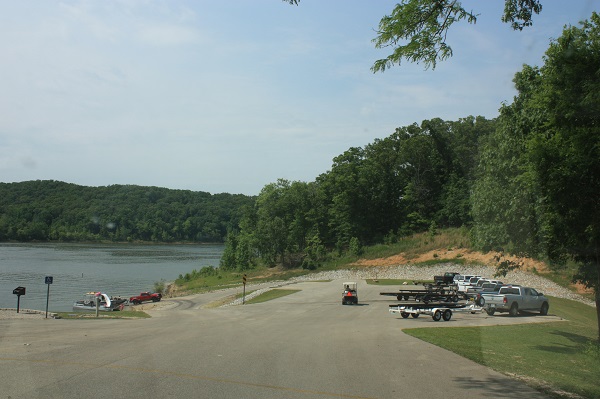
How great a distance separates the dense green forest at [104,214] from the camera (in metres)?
156

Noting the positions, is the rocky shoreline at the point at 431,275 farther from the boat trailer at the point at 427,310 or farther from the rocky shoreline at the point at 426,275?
the boat trailer at the point at 427,310

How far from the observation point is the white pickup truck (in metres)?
25.8

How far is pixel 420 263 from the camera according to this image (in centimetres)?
6900

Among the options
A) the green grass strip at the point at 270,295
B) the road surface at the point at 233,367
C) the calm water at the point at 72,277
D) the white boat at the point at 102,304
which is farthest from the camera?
the calm water at the point at 72,277

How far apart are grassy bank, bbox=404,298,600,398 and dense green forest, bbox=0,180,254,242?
129 m

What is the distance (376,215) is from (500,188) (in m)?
70.8

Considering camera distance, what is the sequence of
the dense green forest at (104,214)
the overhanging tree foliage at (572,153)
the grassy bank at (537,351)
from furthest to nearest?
the dense green forest at (104,214)
the overhanging tree foliage at (572,153)
the grassy bank at (537,351)

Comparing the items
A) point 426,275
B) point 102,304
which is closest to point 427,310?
point 102,304

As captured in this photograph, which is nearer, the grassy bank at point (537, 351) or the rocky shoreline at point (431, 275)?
the grassy bank at point (537, 351)

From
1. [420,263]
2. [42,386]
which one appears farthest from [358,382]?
[420,263]

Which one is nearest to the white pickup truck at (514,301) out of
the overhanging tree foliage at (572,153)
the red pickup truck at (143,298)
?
the overhanging tree foliage at (572,153)

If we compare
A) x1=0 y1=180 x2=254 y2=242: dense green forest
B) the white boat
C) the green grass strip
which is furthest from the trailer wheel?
x1=0 y1=180 x2=254 y2=242: dense green forest

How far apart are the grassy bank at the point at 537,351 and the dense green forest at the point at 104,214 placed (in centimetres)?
12905

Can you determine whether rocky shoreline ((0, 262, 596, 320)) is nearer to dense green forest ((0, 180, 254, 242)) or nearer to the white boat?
the white boat
